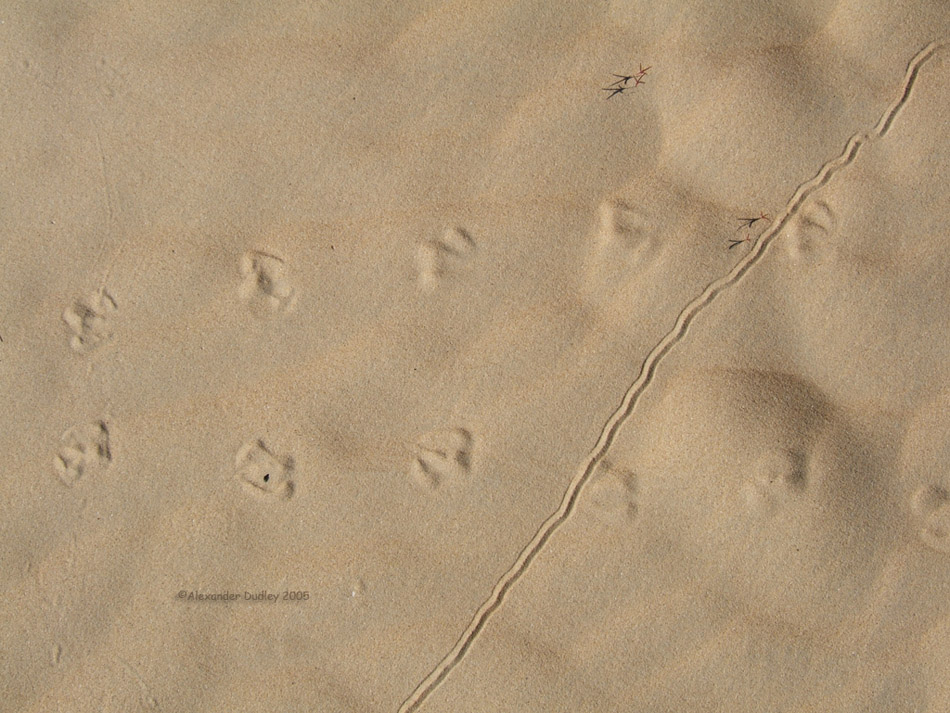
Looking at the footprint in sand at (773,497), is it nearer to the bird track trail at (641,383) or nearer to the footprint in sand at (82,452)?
the bird track trail at (641,383)

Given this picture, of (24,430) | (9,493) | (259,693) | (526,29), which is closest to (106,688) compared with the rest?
(259,693)

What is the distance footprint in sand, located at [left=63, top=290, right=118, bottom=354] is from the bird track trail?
1047 mm

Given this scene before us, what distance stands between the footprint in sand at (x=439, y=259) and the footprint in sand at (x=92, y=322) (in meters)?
0.70

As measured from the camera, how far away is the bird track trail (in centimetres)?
157

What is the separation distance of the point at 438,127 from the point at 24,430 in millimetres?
1156

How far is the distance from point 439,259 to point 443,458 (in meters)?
0.44

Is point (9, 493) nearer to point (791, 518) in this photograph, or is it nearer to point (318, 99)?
point (318, 99)

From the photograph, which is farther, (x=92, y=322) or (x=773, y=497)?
(x=92, y=322)

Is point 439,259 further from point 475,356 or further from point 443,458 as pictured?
point 443,458

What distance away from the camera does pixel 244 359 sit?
1.63 m

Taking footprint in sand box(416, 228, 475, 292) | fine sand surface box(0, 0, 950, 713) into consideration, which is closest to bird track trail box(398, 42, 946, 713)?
fine sand surface box(0, 0, 950, 713)

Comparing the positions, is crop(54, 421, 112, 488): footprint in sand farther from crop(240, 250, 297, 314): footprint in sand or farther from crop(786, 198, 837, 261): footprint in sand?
crop(786, 198, 837, 261): footprint in sand

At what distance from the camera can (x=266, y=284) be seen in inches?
64.6

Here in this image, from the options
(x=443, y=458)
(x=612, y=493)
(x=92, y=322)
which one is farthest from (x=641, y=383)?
(x=92, y=322)
